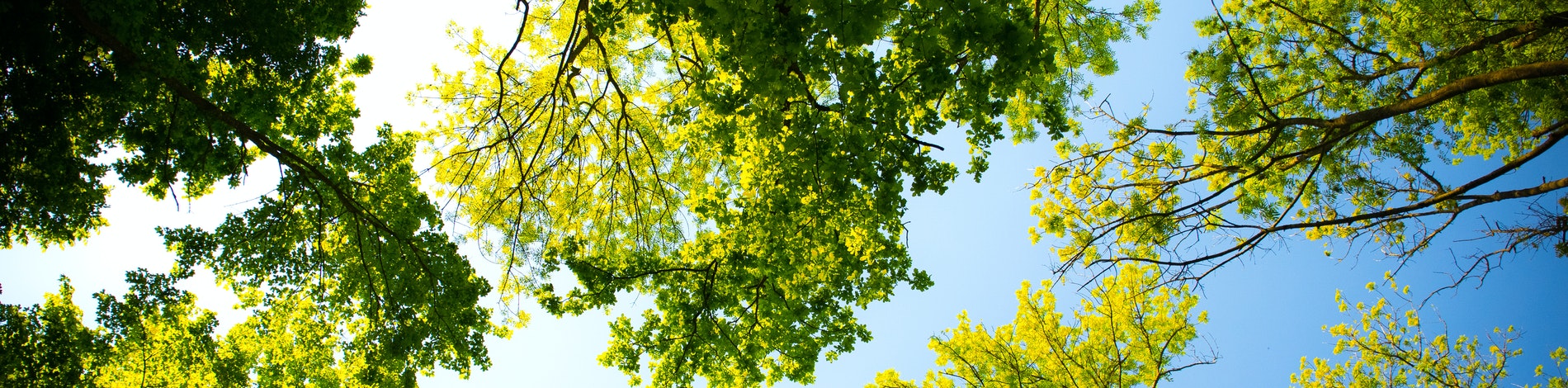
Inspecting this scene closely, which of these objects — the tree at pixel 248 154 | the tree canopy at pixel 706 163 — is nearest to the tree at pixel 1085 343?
the tree canopy at pixel 706 163

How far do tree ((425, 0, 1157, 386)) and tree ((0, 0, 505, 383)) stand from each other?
1088 mm

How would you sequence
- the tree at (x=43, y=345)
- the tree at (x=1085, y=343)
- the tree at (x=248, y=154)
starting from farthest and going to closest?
the tree at (x=1085, y=343)
the tree at (x=43, y=345)
the tree at (x=248, y=154)

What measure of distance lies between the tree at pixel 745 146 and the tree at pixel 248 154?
109cm

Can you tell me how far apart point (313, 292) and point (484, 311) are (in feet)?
5.14

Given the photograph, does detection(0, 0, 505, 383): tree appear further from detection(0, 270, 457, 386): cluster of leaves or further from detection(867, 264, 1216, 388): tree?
detection(867, 264, 1216, 388): tree

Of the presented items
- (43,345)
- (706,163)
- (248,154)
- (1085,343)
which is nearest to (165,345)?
(43,345)

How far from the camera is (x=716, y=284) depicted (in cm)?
661

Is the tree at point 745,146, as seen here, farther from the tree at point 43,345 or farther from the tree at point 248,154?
the tree at point 43,345

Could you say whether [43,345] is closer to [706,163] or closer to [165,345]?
[165,345]

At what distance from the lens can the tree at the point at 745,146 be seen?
13.5 feet

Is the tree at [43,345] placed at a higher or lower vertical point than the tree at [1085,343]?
lower

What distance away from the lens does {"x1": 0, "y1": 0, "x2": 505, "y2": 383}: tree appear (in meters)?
3.94

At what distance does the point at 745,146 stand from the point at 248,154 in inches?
178

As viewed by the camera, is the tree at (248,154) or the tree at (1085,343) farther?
the tree at (1085,343)
